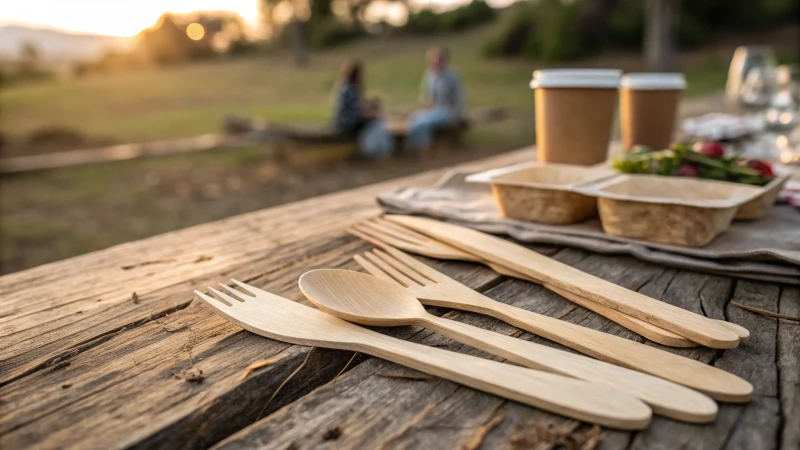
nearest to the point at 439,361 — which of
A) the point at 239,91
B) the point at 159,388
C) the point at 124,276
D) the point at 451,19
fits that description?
the point at 159,388

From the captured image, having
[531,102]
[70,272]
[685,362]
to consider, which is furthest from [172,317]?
[531,102]

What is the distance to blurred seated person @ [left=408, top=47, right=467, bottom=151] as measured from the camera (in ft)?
27.5

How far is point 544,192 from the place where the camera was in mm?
1288

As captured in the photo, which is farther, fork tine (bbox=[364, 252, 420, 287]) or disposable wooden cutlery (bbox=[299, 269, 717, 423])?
fork tine (bbox=[364, 252, 420, 287])

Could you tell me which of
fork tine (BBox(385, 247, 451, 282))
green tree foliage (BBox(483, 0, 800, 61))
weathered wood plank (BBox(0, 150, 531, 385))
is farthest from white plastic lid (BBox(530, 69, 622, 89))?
green tree foliage (BBox(483, 0, 800, 61))

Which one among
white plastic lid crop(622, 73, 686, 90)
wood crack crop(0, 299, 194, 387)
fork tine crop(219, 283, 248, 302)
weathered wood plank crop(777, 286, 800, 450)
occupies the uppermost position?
white plastic lid crop(622, 73, 686, 90)

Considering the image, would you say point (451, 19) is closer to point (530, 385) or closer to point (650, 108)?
point (650, 108)

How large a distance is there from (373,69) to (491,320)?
1987cm

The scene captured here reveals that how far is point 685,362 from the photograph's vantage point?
712 millimetres

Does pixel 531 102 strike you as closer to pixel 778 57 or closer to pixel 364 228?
pixel 778 57

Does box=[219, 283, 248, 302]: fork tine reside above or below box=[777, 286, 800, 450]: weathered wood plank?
above

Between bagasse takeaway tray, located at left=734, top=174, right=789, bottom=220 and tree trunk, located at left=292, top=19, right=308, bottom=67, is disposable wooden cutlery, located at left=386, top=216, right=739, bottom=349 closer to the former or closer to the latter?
bagasse takeaway tray, located at left=734, top=174, right=789, bottom=220

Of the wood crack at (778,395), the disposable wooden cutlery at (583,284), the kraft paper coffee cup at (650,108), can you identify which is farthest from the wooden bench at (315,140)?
the wood crack at (778,395)

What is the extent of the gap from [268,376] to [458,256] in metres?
0.49
